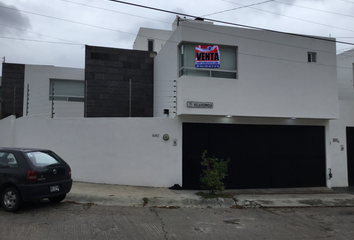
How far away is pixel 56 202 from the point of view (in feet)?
24.3

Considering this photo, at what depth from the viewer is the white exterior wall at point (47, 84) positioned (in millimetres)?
14656

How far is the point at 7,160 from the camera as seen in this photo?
6.54 metres

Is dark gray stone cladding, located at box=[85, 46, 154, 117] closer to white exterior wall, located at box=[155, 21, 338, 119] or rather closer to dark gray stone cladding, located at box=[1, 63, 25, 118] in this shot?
white exterior wall, located at box=[155, 21, 338, 119]

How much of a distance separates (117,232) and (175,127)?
5.24 metres

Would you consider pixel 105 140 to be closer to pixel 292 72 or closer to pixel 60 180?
pixel 60 180

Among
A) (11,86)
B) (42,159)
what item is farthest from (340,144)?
(11,86)

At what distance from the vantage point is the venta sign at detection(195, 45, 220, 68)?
10258 mm

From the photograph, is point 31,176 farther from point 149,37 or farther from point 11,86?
point 149,37

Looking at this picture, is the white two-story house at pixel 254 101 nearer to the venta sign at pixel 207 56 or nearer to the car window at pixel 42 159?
the venta sign at pixel 207 56

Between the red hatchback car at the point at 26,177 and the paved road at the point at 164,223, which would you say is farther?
the red hatchback car at the point at 26,177

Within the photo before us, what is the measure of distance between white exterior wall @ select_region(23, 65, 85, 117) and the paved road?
8.45 metres

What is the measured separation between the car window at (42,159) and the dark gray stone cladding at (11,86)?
10470 millimetres

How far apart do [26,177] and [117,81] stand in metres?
8.85

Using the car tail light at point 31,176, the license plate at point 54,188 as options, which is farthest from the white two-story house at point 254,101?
the car tail light at point 31,176
